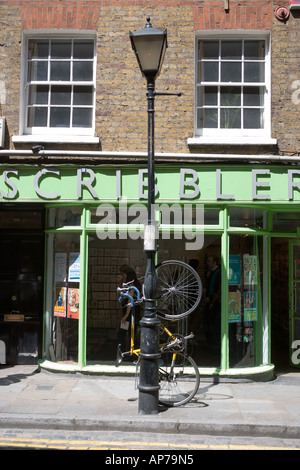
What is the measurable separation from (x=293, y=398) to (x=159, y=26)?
658 centimetres

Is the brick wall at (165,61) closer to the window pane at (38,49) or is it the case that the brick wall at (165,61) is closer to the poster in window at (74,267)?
the window pane at (38,49)

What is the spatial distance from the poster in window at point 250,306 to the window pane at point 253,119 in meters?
3.00

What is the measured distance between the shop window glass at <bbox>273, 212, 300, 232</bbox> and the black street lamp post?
11.1 ft

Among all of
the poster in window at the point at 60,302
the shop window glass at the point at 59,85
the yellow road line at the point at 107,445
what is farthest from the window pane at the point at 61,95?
the yellow road line at the point at 107,445

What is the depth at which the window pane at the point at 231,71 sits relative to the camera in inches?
356

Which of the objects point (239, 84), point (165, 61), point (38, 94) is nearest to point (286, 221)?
point (239, 84)

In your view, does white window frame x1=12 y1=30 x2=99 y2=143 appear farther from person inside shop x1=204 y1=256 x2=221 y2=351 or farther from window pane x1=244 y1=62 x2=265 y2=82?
person inside shop x1=204 y1=256 x2=221 y2=351

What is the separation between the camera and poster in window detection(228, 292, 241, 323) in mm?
8664

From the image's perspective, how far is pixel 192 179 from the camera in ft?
27.9

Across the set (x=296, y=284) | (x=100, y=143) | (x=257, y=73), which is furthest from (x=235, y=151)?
(x=296, y=284)

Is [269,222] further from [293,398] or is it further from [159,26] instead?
[159,26]

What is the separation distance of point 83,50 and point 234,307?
210 inches

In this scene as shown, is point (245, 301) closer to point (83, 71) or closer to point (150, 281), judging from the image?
point (150, 281)

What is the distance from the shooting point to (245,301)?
346 inches
